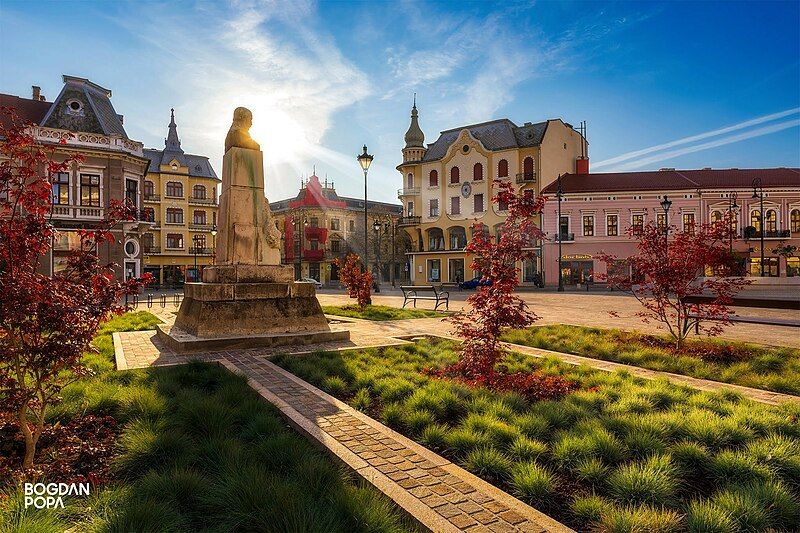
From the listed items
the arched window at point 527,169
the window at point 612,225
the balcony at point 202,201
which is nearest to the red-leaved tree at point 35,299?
the arched window at point 527,169

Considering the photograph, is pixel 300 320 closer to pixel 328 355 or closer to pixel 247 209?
pixel 328 355

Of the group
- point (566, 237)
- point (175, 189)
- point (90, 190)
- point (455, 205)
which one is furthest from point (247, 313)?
point (175, 189)

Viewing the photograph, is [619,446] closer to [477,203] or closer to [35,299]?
[35,299]

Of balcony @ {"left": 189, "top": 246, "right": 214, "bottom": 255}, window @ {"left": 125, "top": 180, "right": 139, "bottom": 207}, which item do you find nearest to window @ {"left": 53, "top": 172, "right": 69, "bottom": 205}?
window @ {"left": 125, "top": 180, "right": 139, "bottom": 207}

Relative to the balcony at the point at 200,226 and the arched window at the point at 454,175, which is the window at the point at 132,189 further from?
the arched window at the point at 454,175

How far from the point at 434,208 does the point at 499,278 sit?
4642 cm

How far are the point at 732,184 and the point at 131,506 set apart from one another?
53.0m

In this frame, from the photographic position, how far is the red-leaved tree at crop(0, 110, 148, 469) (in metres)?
3.39

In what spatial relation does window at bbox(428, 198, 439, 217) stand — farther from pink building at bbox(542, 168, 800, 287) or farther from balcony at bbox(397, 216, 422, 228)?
pink building at bbox(542, 168, 800, 287)

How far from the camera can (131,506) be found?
9.75 feet

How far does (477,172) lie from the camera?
49.7 m

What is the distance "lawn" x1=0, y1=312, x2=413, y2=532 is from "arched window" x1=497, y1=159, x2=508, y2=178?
151ft

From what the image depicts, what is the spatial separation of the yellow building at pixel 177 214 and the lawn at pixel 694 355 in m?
50.2

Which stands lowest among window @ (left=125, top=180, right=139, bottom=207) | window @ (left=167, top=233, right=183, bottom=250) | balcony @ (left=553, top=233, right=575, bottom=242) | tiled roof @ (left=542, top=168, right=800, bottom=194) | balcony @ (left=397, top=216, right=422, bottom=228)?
balcony @ (left=553, top=233, right=575, bottom=242)
